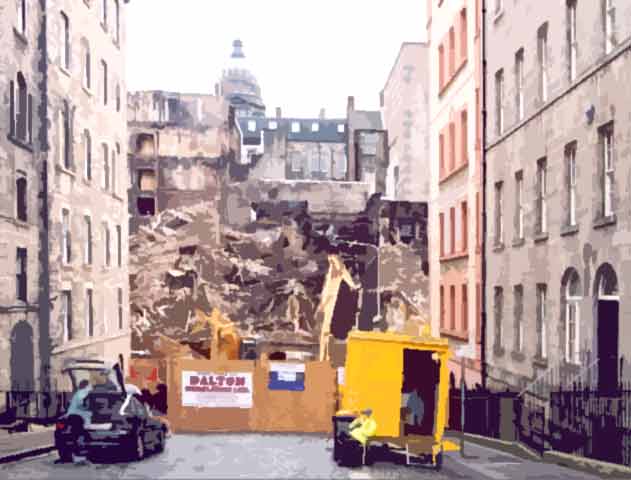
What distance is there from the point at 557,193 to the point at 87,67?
15.9 metres

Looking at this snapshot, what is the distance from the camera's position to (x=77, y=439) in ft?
47.5

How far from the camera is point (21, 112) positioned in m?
22.3

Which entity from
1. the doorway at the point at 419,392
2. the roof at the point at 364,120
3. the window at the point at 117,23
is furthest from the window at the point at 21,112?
the roof at the point at 364,120

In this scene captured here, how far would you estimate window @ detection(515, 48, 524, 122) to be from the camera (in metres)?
21.7

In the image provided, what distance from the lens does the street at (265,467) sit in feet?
43.3

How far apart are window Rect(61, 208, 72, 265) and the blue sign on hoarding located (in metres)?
6.62

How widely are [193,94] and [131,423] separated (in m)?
35.4

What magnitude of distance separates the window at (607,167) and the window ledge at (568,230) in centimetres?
127

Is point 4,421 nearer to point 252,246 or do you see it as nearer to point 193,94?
point 252,246

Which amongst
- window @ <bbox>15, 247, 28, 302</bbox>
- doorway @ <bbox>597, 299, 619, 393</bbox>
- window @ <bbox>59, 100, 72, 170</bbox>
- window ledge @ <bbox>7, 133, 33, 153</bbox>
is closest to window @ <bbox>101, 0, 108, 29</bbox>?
window @ <bbox>59, 100, 72, 170</bbox>

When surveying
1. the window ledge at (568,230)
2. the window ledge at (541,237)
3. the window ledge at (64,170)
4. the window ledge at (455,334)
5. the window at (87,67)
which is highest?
the window at (87,67)

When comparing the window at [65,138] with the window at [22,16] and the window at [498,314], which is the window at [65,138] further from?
the window at [498,314]

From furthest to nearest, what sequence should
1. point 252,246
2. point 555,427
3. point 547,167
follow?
point 252,246, point 547,167, point 555,427

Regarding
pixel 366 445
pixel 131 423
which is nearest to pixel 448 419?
pixel 366 445
